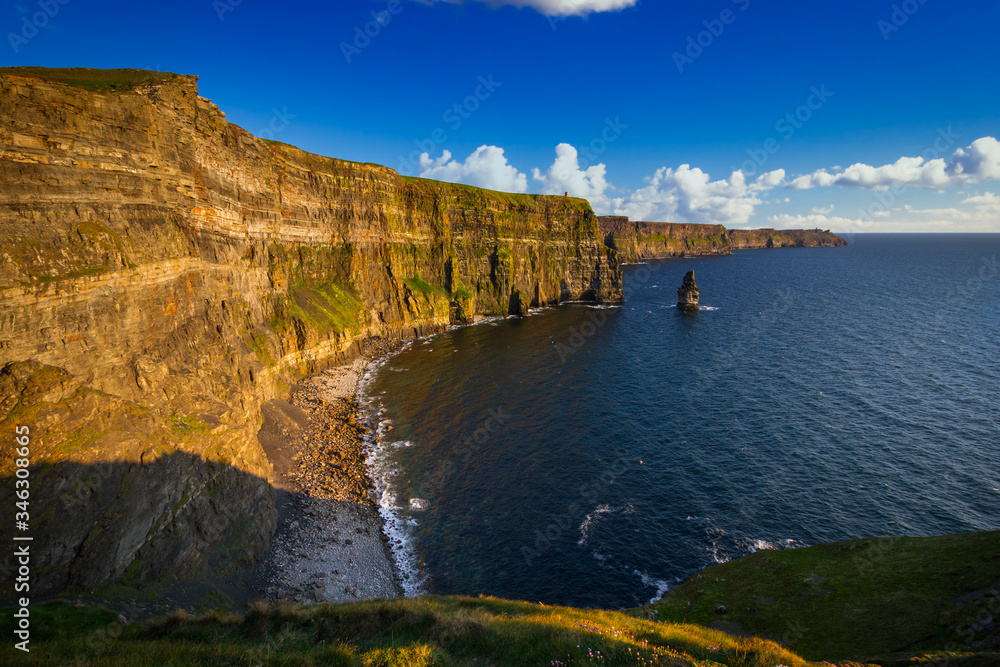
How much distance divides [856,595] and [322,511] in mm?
32455

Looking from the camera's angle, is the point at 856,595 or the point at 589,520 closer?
the point at 856,595

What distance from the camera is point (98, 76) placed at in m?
31.1

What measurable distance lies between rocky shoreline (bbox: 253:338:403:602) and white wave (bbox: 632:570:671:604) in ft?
51.1

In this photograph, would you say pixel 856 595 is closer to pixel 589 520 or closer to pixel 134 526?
pixel 589 520

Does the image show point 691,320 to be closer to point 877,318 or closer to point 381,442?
point 877,318

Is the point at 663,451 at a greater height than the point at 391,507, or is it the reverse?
the point at 663,451

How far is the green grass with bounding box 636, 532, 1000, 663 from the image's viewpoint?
51.4ft

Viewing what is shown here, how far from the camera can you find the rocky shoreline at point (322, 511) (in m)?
25.5

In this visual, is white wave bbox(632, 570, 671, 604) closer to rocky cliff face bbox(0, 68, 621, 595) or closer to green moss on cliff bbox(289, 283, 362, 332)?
rocky cliff face bbox(0, 68, 621, 595)

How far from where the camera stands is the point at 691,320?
95500 mm

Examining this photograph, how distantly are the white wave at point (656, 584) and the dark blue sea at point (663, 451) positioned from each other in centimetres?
17

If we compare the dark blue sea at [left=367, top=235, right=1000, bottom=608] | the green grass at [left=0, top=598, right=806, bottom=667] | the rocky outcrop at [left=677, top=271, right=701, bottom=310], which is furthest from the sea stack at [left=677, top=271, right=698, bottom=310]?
the green grass at [left=0, top=598, right=806, bottom=667]

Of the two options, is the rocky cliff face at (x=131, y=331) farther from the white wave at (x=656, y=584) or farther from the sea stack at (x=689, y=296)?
the sea stack at (x=689, y=296)

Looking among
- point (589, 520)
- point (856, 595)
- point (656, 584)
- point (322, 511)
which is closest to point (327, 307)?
point (322, 511)
